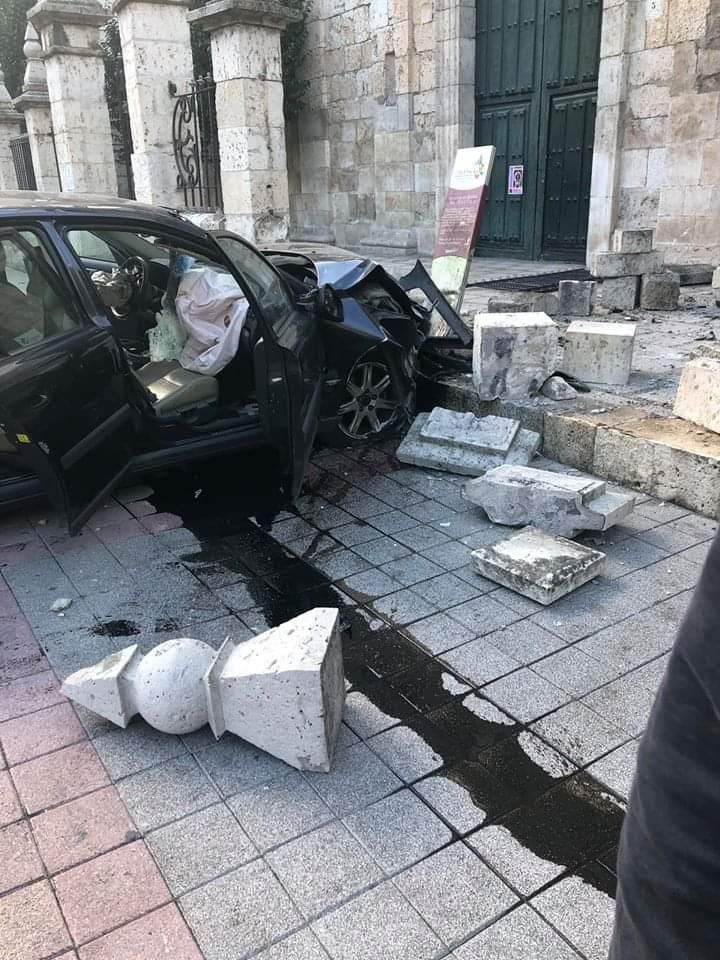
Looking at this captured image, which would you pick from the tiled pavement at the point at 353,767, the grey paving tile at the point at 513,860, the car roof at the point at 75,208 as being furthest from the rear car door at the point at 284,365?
the grey paving tile at the point at 513,860

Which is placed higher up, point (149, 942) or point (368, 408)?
point (368, 408)

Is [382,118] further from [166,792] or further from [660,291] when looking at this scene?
[166,792]

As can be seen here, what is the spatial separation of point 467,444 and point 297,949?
3.57 m

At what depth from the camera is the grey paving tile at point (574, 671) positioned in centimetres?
304

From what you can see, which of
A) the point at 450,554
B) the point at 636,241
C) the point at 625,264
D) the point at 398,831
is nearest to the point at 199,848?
the point at 398,831

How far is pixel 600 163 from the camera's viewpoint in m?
9.70

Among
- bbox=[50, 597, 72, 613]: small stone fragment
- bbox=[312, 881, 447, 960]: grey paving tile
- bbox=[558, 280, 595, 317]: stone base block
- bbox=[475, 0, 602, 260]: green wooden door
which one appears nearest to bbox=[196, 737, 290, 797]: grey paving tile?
bbox=[312, 881, 447, 960]: grey paving tile

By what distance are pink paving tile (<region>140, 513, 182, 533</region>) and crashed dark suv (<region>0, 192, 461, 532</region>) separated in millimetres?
357

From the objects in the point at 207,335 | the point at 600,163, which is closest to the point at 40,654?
the point at 207,335

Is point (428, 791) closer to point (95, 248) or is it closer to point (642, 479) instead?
point (642, 479)

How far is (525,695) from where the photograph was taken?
2998 mm

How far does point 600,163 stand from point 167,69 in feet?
19.1

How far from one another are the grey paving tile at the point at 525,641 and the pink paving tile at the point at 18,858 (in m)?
1.88

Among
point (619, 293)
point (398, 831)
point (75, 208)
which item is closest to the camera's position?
point (398, 831)
